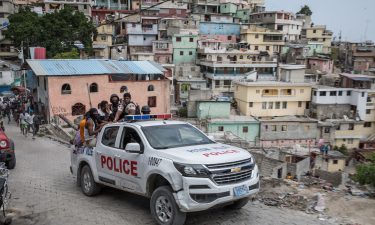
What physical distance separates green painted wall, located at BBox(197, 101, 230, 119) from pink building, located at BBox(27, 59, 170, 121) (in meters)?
5.71

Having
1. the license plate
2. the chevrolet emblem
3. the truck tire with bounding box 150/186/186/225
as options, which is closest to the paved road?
the truck tire with bounding box 150/186/186/225

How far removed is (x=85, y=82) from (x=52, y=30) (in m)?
15.7

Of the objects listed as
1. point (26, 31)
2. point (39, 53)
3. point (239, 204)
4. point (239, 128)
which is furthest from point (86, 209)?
point (26, 31)

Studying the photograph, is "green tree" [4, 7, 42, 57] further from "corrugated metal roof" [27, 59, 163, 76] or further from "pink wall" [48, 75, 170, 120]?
"pink wall" [48, 75, 170, 120]

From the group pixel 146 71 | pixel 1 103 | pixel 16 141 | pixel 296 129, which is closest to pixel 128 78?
pixel 146 71

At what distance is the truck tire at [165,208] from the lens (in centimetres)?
596

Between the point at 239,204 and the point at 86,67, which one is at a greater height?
the point at 86,67

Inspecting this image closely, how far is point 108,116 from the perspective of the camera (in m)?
9.83

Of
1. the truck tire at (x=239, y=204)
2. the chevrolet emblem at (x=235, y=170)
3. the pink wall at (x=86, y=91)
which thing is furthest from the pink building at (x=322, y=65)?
the chevrolet emblem at (x=235, y=170)

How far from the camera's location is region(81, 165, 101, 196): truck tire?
8.22 metres

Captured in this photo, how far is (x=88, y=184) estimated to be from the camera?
27.5 feet

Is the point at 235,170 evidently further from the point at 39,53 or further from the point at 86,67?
the point at 39,53

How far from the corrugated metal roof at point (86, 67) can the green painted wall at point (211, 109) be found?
6882 millimetres

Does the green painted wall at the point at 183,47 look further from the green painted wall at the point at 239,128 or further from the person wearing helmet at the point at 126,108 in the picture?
→ the person wearing helmet at the point at 126,108
